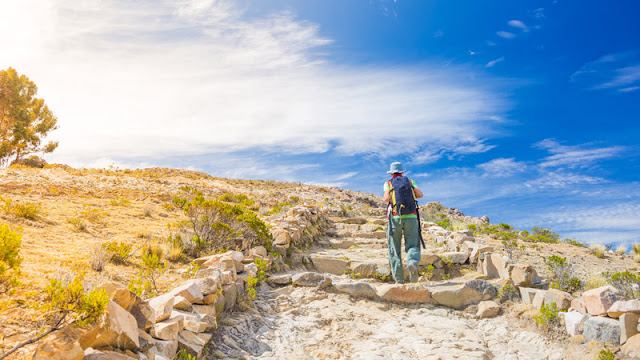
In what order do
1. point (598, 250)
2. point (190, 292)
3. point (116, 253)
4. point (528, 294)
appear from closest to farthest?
1. point (190, 292)
2. point (528, 294)
3. point (116, 253)
4. point (598, 250)

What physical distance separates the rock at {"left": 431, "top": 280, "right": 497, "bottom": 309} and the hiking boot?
2.97ft

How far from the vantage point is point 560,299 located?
581 cm

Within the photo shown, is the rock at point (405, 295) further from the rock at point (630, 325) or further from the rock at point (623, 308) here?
the rock at point (630, 325)

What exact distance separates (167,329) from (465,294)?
5.37 m

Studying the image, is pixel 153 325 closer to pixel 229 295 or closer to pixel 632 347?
pixel 229 295

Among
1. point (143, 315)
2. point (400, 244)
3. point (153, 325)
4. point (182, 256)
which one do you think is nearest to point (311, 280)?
point (400, 244)

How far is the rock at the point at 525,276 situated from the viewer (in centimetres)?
714

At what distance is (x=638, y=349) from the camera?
4.48 meters

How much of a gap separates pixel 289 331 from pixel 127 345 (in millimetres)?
2892

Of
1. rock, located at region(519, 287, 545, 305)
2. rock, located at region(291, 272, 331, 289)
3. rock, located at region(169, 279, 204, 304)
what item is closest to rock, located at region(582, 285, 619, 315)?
rock, located at region(519, 287, 545, 305)

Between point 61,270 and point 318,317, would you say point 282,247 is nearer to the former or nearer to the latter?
point 318,317

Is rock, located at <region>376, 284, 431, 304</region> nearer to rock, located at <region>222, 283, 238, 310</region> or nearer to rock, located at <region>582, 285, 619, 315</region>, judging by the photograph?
rock, located at <region>582, 285, 619, 315</region>

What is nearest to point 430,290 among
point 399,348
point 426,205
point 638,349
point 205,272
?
point 399,348

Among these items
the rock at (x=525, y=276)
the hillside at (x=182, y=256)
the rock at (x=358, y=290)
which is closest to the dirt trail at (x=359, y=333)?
the hillside at (x=182, y=256)
